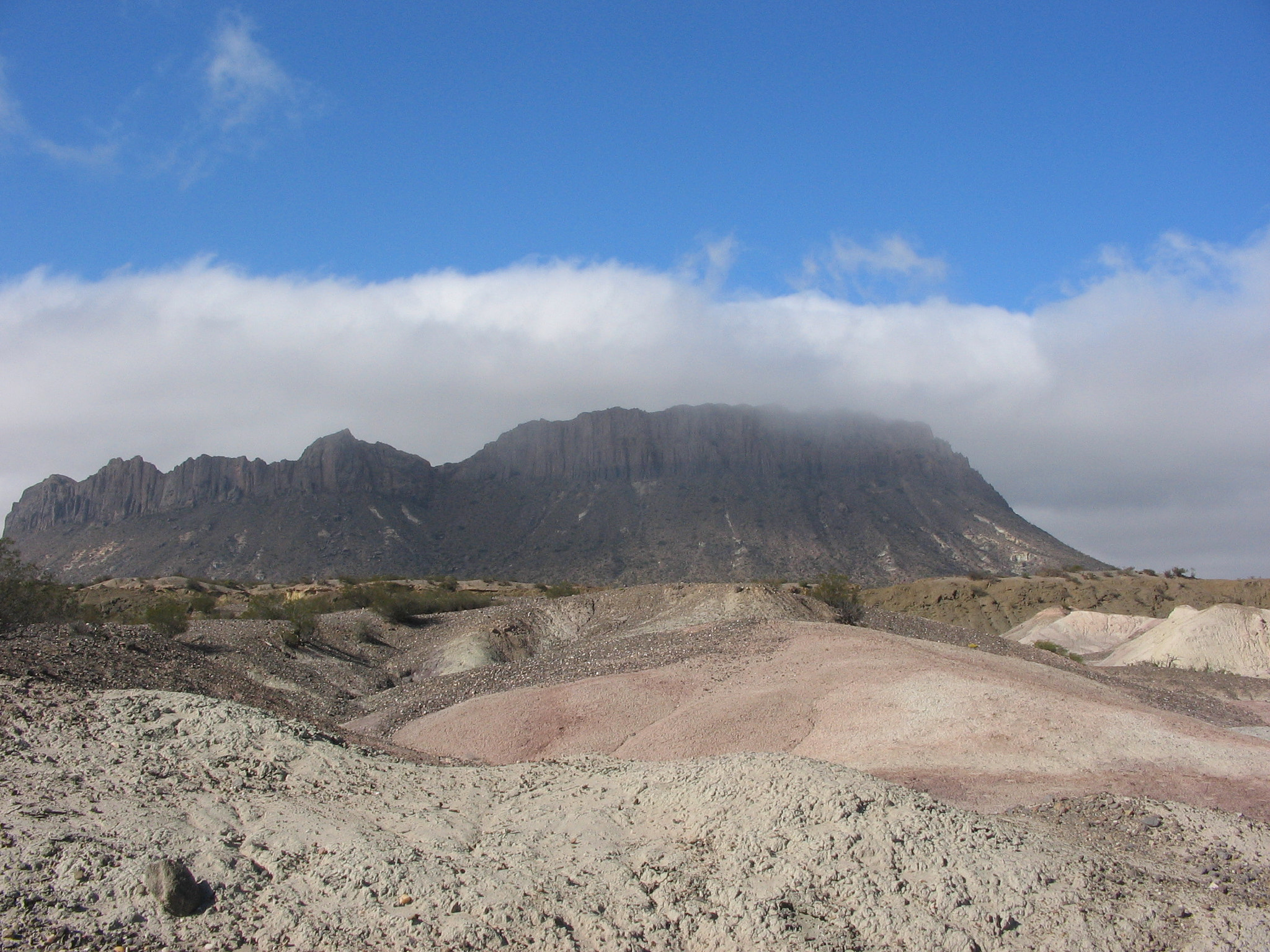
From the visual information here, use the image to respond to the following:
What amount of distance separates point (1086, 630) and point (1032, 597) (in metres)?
9.27

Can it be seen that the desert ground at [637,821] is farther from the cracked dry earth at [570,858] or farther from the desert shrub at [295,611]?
the desert shrub at [295,611]

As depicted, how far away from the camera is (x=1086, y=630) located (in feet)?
155

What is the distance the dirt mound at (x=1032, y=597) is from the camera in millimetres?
53406

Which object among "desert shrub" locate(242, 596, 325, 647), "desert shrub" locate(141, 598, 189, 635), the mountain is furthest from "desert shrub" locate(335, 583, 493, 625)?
the mountain

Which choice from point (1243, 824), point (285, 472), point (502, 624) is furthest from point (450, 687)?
point (285, 472)

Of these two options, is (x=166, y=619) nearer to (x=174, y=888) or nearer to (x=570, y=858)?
(x=174, y=888)

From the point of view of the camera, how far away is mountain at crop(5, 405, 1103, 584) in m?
78.8

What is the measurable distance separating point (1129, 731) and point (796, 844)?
8.80 metres

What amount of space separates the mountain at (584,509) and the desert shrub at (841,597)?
129 feet

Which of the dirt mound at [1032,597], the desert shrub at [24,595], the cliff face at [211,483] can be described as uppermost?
the cliff face at [211,483]

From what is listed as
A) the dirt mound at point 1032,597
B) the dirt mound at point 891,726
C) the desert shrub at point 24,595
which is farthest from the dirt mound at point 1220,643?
the desert shrub at point 24,595

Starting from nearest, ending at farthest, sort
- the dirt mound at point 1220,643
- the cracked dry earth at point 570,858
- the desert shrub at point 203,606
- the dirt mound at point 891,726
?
1. the cracked dry earth at point 570,858
2. the dirt mound at point 891,726
3. the dirt mound at point 1220,643
4. the desert shrub at point 203,606

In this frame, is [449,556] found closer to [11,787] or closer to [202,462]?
[202,462]

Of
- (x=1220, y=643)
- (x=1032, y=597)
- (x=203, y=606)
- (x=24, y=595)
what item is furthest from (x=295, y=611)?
(x=1032, y=597)
